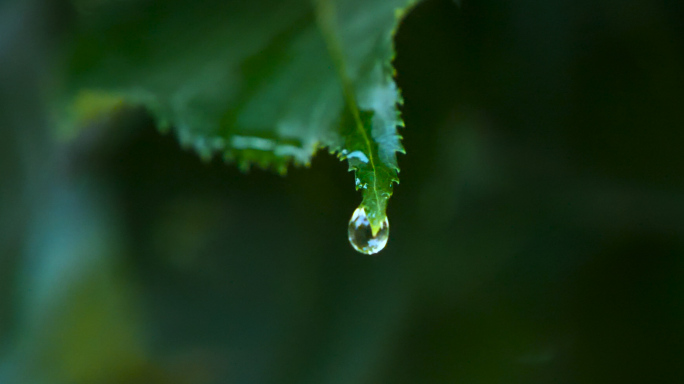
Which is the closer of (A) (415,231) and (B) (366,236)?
(B) (366,236)

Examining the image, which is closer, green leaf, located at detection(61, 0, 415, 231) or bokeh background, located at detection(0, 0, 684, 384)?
green leaf, located at detection(61, 0, 415, 231)

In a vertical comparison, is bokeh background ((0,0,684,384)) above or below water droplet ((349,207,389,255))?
above

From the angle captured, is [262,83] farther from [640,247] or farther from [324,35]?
[640,247]

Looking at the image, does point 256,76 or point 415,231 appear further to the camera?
point 415,231
